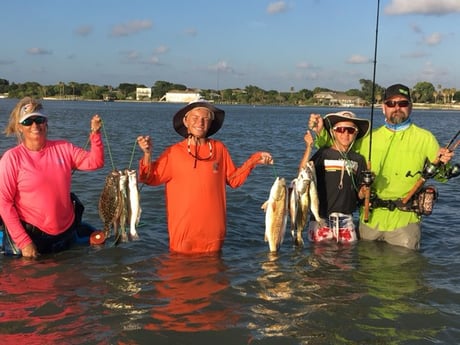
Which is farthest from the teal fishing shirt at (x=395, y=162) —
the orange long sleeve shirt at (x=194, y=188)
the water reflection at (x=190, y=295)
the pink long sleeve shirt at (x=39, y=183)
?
the pink long sleeve shirt at (x=39, y=183)

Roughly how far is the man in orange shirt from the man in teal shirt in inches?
59.1

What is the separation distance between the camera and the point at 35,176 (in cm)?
635

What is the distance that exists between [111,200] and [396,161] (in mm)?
4136

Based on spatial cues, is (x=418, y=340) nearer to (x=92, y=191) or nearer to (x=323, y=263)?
(x=323, y=263)

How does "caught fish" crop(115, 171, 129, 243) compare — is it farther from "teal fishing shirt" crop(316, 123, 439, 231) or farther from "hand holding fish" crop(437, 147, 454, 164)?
"hand holding fish" crop(437, 147, 454, 164)

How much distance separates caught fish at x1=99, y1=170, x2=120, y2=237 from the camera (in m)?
6.42

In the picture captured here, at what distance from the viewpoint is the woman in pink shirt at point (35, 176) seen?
6.30 meters

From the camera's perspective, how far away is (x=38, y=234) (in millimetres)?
6734

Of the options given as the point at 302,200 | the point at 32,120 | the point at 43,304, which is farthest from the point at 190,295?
the point at 32,120

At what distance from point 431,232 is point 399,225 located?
270 cm

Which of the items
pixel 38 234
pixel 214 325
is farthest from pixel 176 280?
pixel 38 234

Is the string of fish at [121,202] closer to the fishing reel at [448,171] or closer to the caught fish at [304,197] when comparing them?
the caught fish at [304,197]

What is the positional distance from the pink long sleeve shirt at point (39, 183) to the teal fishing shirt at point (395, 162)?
3.57 meters

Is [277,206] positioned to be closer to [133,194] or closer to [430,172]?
[133,194]
